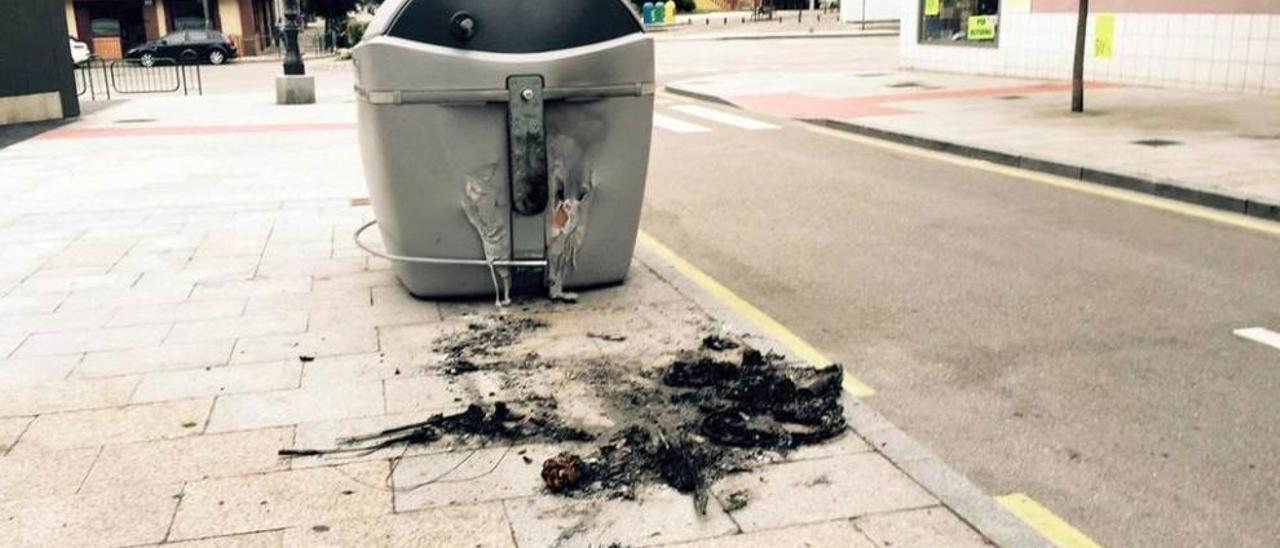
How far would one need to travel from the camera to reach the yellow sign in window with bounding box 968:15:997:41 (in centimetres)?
2214

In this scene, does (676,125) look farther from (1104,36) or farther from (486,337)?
(486,337)

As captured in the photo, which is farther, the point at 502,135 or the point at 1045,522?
the point at 502,135

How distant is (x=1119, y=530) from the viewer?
371 centimetres

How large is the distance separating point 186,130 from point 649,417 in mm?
14777

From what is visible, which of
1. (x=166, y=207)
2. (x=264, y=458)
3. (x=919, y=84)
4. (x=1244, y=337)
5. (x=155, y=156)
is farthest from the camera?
(x=919, y=84)

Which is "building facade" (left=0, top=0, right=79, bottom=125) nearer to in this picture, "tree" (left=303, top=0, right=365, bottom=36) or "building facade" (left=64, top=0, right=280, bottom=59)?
"tree" (left=303, top=0, right=365, bottom=36)

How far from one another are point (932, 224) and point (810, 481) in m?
5.39

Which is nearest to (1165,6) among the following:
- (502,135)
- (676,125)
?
(676,125)

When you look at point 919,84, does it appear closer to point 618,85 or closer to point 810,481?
point 618,85

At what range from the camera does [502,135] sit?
6.01 meters

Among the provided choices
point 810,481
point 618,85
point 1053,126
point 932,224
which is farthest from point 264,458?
point 1053,126

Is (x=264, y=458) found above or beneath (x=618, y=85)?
beneath

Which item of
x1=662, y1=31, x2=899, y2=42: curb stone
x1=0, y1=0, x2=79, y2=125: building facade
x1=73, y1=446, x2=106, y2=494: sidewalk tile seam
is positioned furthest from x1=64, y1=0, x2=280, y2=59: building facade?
x1=73, y1=446, x2=106, y2=494: sidewalk tile seam

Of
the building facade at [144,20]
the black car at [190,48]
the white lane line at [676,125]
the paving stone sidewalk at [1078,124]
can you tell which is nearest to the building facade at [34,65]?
the white lane line at [676,125]
